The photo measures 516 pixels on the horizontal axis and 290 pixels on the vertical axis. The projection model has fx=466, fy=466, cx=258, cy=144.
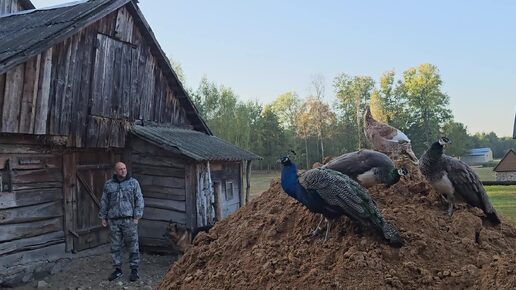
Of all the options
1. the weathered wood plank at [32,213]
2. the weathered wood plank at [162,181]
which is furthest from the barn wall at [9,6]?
the weathered wood plank at [32,213]

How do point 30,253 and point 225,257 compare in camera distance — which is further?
point 30,253

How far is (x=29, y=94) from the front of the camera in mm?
7859

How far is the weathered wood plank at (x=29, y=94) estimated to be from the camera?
775 centimetres

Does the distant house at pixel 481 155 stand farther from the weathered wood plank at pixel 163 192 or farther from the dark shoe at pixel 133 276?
the dark shoe at pixel 133 276

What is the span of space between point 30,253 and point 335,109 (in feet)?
114

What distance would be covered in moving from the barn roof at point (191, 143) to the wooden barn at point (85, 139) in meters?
0.05

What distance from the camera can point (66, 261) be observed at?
880 cm

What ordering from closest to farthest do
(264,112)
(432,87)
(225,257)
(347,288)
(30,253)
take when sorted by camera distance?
(347,288) → (225,257) → (30,253) → (432,87) → (264,112)

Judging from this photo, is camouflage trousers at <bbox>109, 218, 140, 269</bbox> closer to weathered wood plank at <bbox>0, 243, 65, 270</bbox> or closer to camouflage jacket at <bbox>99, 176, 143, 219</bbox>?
camouflage jacket at <bbox>99, 176, 143, 219</bbox>

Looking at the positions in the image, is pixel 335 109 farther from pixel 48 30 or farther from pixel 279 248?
pixel 279 248

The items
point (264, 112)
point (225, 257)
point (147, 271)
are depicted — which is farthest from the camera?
point (264, 112)

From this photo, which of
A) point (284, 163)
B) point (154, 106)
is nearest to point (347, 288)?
point (284, 163)

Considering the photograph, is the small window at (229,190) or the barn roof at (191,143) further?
the small window at (229,190)

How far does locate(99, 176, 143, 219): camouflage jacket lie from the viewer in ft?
25.4
